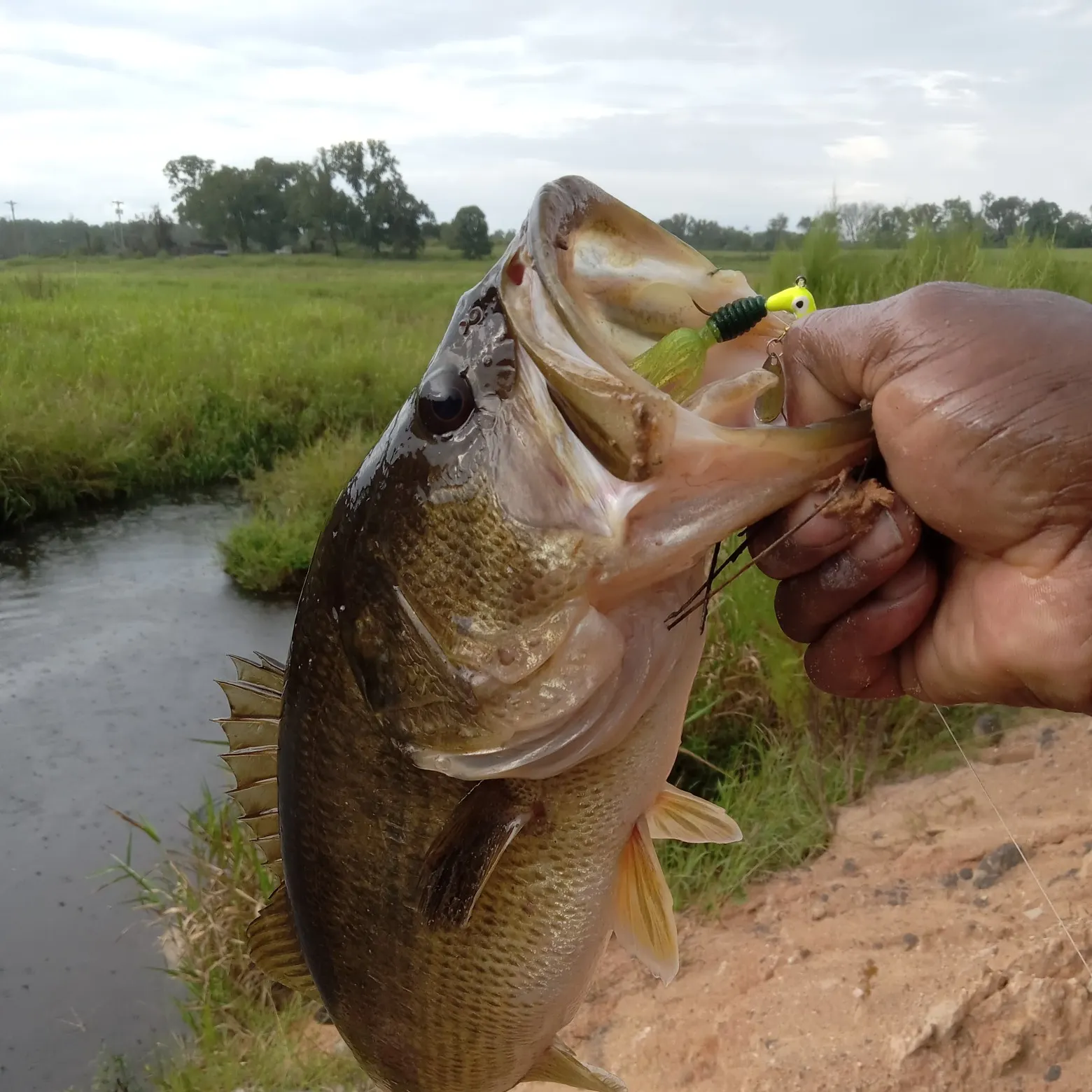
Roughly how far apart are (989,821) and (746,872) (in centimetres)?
100

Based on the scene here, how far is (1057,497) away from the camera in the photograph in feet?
4.16

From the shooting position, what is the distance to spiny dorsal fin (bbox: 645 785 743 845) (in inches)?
71.4

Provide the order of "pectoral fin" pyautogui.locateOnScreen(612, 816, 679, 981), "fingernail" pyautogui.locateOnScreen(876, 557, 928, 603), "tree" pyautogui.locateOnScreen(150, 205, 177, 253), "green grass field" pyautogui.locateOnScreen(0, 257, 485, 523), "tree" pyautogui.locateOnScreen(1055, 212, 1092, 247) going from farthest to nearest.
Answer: "tree" pyautogui.locateOnScreen(150, 205, 177, 253) → "green grass field" pyautogui.locateOnScreen(0, 257, 485, 523) → "tree" pyautogui.locateOnScreen(1055, 212, 1092, 247) → "pectoral fin" pyautogui.locateOnScreen(612, 816, 679, 981) → "fingernail" pyautogui.locateOnScreen(876, 557, 928, 603)

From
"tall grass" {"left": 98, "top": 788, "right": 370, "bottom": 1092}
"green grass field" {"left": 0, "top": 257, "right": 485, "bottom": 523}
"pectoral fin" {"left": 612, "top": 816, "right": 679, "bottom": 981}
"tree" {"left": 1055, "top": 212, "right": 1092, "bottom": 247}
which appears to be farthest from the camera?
"green grass field" {"left": 0, "top": 257, "right": 485, "bottom": 523}

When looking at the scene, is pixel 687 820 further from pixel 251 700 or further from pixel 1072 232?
pixel 1072 232

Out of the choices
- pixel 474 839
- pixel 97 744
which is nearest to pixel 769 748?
pixel 474 839

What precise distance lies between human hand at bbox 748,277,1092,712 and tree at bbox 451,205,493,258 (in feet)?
220

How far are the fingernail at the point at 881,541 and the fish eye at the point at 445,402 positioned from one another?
66cm

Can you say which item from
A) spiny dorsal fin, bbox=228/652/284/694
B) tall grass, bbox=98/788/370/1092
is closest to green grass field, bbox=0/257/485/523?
tall grass, bbox=98/788/370/1092

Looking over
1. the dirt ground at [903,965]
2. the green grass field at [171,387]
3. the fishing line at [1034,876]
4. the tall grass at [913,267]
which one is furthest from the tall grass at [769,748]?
the green grass field at [171,387]

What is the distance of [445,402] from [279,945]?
4.65 feet

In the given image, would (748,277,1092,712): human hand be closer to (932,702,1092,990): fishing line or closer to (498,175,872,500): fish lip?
(498,175,872,500): fish lip

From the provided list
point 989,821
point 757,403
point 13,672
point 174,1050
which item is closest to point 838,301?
point 989,821

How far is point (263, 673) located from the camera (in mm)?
2041
